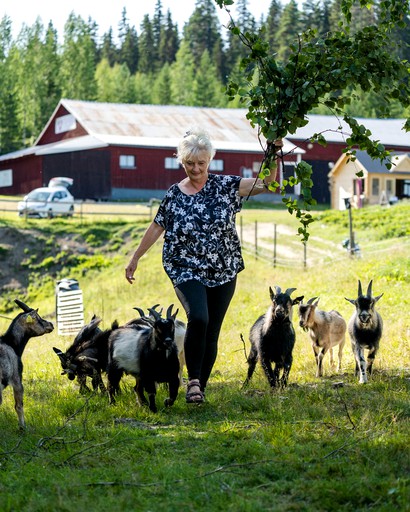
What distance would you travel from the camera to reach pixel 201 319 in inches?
342

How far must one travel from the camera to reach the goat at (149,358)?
30.8 ft

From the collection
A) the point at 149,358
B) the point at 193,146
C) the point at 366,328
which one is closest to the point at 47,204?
the point at 366,328

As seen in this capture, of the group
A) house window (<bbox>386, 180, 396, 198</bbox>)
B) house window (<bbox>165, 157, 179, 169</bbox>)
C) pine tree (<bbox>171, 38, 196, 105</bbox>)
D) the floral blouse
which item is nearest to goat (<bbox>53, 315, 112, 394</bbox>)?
the floral blouse

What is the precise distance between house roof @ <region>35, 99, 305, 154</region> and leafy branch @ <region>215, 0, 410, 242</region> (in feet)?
169

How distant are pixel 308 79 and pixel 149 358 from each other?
10.6ft

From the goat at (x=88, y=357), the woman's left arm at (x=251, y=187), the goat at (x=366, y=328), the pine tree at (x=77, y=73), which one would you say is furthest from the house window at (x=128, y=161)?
the woman's left arm at (x=251, y=187)

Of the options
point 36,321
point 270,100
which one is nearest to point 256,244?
point 36,321

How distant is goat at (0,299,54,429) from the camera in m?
9.34

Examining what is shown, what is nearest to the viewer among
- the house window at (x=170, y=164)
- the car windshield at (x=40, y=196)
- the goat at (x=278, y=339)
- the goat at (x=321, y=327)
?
the goat at (x=278, y=339)

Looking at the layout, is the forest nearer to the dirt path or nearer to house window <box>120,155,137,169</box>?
house window <box>120,155,137,169</box>

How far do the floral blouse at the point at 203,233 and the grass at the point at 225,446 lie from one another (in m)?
1.33

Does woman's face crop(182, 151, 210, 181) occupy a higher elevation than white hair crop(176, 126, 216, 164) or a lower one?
lower

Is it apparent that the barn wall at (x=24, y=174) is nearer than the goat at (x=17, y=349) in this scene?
No

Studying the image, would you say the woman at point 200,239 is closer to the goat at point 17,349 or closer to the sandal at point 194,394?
the sandal at point 194,394
